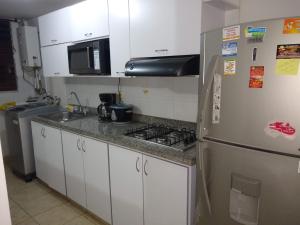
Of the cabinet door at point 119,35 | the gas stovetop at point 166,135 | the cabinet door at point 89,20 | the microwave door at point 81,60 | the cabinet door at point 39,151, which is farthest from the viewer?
the cabinet door at point 39,151

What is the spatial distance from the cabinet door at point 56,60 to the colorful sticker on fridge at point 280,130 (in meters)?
2.34

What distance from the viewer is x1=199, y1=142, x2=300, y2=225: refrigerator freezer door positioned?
1.10m

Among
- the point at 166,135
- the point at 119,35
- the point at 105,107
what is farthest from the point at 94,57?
the point at 166,135

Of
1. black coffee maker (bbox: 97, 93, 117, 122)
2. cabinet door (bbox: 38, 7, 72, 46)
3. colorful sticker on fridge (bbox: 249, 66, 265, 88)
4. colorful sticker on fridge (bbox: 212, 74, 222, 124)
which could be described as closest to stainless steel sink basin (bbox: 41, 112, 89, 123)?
black coffee maker (bbox: 97, 93, 117, 122)

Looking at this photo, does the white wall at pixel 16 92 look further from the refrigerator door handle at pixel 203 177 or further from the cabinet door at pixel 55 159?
the refrigerator door handle at pixel 203 177

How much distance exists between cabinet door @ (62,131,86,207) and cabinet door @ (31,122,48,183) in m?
0.53

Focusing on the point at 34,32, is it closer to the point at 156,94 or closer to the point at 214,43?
the point at 156,94

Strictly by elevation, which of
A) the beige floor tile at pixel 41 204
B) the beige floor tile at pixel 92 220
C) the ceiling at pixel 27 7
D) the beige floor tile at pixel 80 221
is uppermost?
the ceiling at pixel 27 7

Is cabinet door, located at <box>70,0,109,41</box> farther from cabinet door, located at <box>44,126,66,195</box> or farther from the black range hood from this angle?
cabinet door, located at <box>44,126,66,195</box>

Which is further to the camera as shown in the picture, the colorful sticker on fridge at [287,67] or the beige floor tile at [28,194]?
the beige floor tile at [28,194]

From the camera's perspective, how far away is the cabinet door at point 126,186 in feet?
6.01

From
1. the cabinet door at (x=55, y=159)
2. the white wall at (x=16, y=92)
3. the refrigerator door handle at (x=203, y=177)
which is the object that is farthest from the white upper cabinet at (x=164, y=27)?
the white wall at (x=16, y=92)

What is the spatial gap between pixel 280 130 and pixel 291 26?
460mm

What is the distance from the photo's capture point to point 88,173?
7.46 feet
